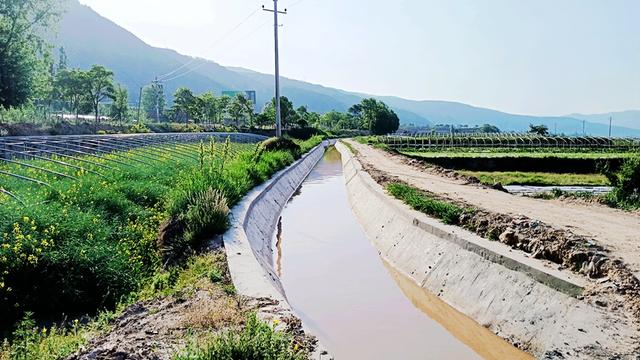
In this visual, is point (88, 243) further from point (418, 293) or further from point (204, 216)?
point (418, 293)

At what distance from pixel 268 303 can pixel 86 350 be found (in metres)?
2.41

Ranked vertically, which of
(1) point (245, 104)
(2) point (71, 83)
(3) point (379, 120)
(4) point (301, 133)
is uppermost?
(2) point (71, 83)

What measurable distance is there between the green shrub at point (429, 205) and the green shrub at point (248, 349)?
8.27m

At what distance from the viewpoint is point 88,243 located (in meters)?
9.42

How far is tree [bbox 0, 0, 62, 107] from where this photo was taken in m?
33.3

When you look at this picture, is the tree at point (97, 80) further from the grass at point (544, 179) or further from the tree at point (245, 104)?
the grass at point (544, 179)

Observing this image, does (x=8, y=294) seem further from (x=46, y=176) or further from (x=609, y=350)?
(x=609, y=350)

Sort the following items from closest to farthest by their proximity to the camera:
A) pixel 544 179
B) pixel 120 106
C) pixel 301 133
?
pixel 544 179
pixel 120 106
pixel 301 133

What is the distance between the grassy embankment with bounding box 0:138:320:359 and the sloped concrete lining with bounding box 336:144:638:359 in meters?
4.41

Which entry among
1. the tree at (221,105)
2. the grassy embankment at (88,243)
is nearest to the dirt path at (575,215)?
the grassy embankment at (88,243)

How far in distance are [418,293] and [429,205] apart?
3.62 m

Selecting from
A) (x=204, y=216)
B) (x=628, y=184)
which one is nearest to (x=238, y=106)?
(x=628, y=184)

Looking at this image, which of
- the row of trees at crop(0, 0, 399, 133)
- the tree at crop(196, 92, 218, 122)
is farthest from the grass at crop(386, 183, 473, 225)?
the tree at crop(196, 92, 218, 122)

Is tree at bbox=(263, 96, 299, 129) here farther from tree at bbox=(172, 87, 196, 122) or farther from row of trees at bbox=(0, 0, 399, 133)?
tree at bbox=(172, 87, 196, 122)
